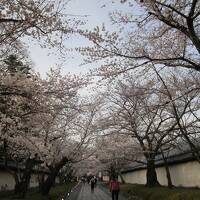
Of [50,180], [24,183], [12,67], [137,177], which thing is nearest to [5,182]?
[50,180]

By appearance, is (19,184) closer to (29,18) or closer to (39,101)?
(39,101)

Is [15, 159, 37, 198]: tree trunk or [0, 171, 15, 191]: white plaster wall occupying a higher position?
[0, 171, 15, 191]: white plaster wall

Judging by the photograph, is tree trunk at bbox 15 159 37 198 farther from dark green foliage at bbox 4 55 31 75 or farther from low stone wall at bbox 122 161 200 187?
low stone wall at bbox 122 161 200 187

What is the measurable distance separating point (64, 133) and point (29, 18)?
23.1 metres

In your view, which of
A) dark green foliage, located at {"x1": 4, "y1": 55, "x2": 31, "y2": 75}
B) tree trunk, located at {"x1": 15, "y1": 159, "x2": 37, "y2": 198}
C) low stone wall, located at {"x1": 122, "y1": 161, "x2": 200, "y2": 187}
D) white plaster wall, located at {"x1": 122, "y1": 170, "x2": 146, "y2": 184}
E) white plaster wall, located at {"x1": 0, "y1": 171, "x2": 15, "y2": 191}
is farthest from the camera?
white plaster wall, located at {"x1": 122, "y1": 170, "x2": 146, "y2": 184}

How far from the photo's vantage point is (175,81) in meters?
23.1

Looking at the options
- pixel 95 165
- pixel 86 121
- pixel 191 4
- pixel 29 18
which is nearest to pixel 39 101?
pixel 29 18

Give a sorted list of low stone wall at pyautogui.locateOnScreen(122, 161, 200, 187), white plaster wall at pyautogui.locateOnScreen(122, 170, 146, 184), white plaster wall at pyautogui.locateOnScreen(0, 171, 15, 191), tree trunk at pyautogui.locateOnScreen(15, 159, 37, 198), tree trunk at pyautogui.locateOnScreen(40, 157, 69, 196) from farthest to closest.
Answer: white plaster wall at pyautogui.locateOnScreen(122, 170, 146, 184)
white plaster wall at pyautogui.locateOnScreen(0, 171, 15, 191)
tree trunk at pyautogui.locateOnScreen(40, 157, 69, 196)
low stone wall at pyautogui.locateOnScreen(122, 161, 200, 187)
tree trunk at pyautogui.locateOnScreen(15, 159, 37, 198)

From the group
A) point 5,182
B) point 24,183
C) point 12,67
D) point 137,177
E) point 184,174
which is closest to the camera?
point 12,67

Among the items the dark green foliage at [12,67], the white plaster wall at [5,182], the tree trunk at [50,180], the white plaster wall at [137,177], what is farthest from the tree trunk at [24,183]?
the white plaster wall at [137,177]

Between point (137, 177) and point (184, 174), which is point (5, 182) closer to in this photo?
point (184, 174)

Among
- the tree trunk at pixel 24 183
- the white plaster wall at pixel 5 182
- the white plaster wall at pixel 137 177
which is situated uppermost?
the white plaster wall at pixel 137 177

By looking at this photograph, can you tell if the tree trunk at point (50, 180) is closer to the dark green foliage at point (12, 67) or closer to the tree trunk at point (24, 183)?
the tree trunk at point (24, 183)

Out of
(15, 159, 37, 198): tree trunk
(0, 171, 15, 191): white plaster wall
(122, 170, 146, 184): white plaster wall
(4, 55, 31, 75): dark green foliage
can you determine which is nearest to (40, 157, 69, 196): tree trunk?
(15, 159, 37, 198): tree trunk
